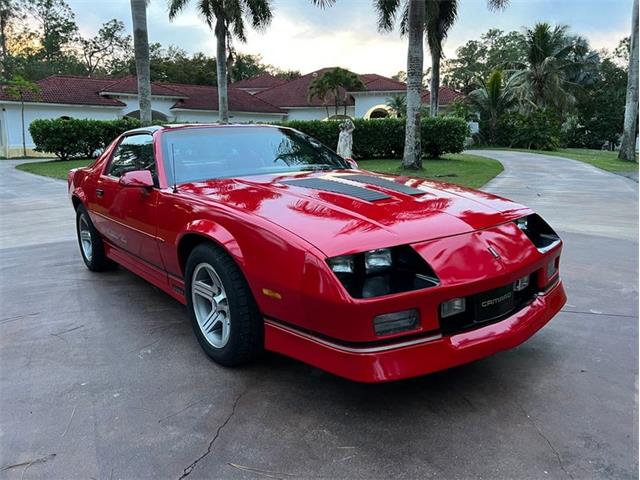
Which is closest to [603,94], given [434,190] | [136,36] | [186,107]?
[186,107]

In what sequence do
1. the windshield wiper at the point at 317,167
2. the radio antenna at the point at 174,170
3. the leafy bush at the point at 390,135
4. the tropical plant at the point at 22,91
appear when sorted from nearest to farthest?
the radio antenna at the point at 174,170 < the windshield wiper at the point at 317,167 < the leafy bush at the point at 390,135 < the tropical plant at the point at 22,91

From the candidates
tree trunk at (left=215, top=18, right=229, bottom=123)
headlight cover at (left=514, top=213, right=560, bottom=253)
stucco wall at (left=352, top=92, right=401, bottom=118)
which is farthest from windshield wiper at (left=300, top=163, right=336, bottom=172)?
stucco wall at (left=352, top=92, right=401, bottom=118)

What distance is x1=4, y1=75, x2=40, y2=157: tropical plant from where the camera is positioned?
2898 centimetres

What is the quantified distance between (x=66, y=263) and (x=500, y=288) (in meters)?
5.04

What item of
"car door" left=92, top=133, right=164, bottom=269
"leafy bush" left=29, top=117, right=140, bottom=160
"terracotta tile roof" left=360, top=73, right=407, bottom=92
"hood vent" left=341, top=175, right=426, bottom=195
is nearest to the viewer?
"hood vent" left=341, top=175, right=426, bottom=195

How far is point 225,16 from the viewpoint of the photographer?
73.4 feet

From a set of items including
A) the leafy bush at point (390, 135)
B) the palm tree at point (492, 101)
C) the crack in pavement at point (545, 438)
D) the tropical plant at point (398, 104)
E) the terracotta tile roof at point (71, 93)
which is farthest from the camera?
the tropical plant at point (398, 104)

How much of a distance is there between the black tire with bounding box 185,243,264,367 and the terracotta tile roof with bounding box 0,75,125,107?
32.6 metres

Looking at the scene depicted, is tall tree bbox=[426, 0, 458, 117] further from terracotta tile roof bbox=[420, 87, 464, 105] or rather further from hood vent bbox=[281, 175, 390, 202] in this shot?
hood vent bbox=[281, 175, 390, 202]

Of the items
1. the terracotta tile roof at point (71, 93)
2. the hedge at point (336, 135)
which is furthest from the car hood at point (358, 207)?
the terracotta tile roof at point (71, 93)

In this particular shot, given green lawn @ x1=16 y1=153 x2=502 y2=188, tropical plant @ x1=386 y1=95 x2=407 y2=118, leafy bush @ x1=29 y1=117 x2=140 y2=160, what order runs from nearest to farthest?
green lawn @ x1=16 y1=153 x2=502 y2=188 → leafy bush @ x1=29 y1=117 x2=140 y2=160 → tropical plant @ x1=386 y1=95 x2=407 y2=118

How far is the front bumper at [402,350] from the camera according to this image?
2.31 meters

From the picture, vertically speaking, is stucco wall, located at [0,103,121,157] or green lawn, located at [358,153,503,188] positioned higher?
stucco wall, located at [0,103,121,157]

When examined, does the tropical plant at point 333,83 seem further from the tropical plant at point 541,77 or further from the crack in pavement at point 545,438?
the crack in pavement at point 545,438
